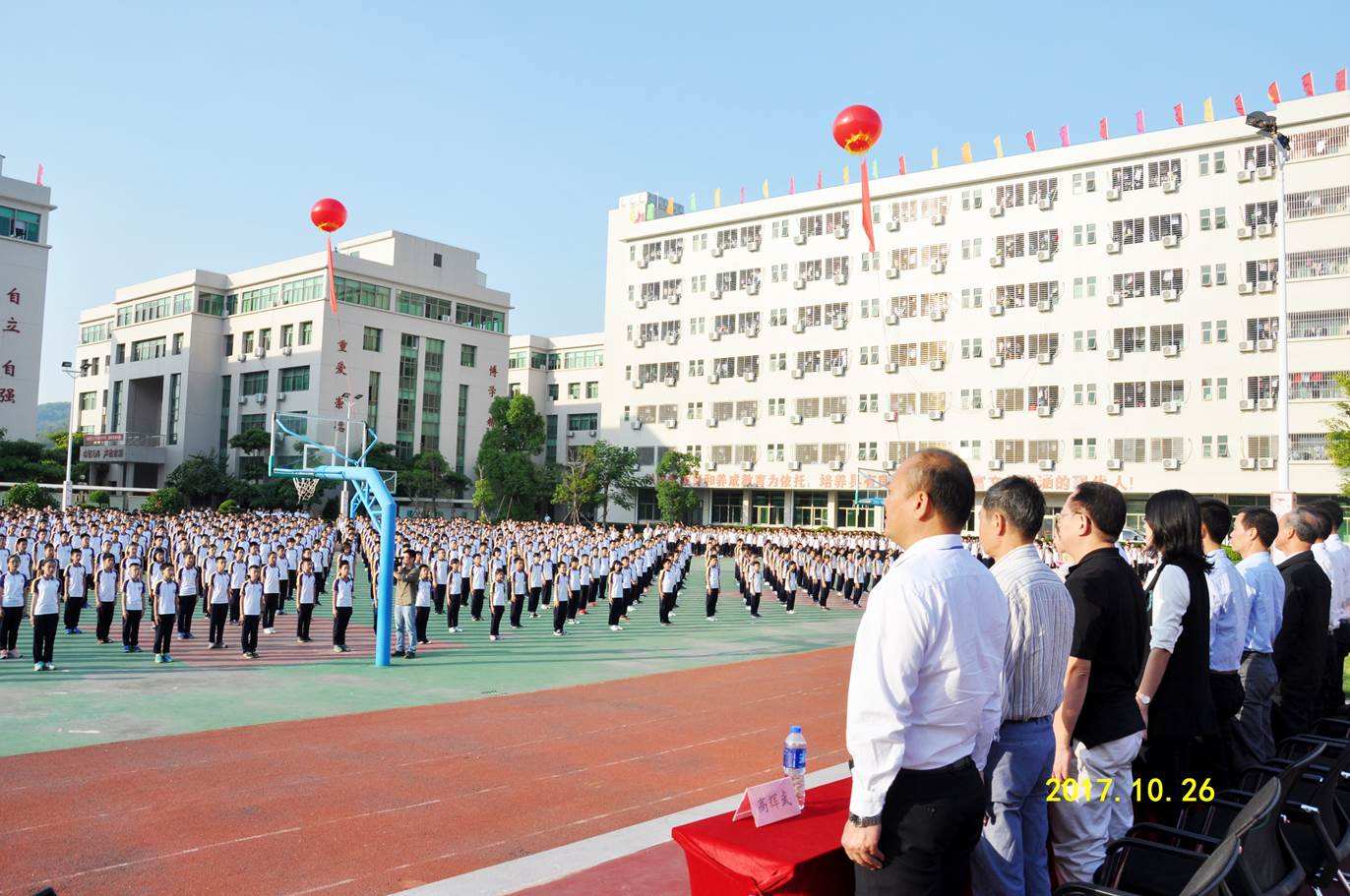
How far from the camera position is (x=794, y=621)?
63.6ft

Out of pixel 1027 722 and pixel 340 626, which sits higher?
pixel 1027 722

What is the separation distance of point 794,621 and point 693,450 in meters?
32.3

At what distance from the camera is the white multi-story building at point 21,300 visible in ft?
152

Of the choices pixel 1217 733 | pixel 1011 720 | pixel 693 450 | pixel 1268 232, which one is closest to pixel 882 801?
pixel 1011 720

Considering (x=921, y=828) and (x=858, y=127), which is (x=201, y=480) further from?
(x=921, y=828)

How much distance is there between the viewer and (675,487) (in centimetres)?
4706

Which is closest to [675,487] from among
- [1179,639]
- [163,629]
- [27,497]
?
[27,497]

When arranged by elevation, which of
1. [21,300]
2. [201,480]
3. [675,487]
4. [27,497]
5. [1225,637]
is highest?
[21,300]

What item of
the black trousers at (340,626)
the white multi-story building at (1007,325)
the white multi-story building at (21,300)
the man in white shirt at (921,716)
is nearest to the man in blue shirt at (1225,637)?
the man in white shirt at (921,716)

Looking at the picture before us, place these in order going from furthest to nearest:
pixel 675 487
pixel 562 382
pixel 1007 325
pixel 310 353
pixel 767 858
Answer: pixel 562 382 < pixel 310 353 < pixel 675 487 < pixel 1007 325 < pixel 767 858

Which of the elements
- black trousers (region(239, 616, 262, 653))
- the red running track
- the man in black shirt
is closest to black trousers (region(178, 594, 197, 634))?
black trousers (region(239, 616, 262, 653))

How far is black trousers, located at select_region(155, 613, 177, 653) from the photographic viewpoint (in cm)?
1192

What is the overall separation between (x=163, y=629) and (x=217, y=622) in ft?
4.83

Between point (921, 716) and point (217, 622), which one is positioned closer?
point (921, 716)
